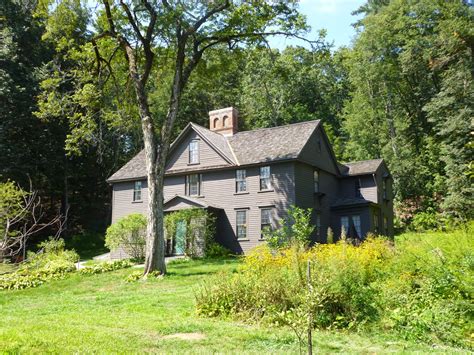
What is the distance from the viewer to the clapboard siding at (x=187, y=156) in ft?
89.1

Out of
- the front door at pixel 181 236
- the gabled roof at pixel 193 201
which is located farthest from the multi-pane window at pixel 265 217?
the front door at pixel 181 236

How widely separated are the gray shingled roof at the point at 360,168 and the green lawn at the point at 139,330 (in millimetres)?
18086

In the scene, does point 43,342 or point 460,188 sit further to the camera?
point 460,188

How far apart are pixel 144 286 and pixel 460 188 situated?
2452cm

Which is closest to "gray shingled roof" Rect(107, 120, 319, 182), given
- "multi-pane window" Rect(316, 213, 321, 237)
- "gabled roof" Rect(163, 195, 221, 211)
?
"gabled roof" Rect(163, 195, 221, 211)

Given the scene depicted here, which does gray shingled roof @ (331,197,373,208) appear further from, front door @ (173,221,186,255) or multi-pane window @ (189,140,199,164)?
front door @ (173,221,186,255)

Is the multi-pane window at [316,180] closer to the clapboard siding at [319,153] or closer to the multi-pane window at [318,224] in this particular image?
the clapboard siding at [319,153]

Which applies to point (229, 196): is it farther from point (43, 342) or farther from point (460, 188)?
point (43, 342)

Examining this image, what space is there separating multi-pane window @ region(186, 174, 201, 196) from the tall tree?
8.69 meters

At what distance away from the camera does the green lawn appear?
6.77 metres

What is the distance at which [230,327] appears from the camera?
8078 millimetres

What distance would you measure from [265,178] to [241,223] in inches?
116

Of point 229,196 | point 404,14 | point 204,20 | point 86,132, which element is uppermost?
point 404,14

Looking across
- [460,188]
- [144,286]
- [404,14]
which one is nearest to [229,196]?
[144,286]
